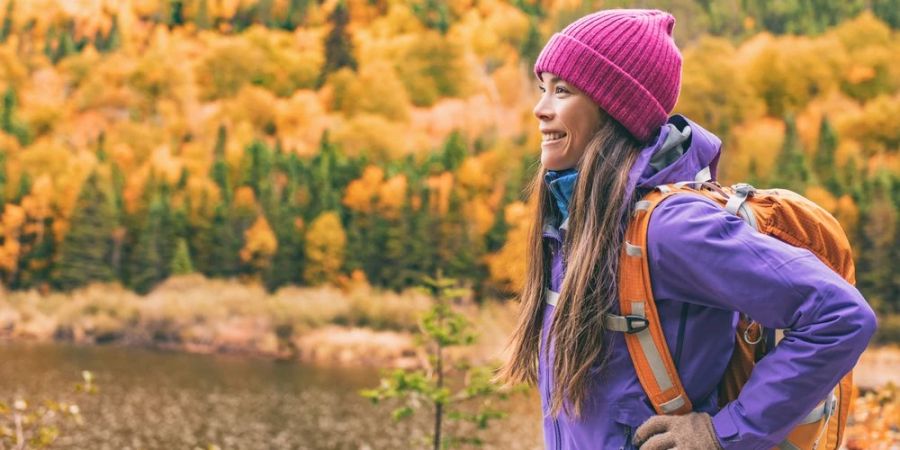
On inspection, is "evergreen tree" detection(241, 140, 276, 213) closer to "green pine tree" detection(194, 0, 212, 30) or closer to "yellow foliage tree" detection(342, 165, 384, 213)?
"yellow foliage tree" detection(342, 165, 384, 213)

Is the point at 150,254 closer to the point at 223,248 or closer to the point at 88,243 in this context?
the point at 88,243

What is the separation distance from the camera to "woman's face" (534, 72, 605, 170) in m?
1.98

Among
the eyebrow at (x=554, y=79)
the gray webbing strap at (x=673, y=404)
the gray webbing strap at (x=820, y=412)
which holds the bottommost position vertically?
the gray webbing strap at (x=820, y=412)

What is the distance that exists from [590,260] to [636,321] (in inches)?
5.6

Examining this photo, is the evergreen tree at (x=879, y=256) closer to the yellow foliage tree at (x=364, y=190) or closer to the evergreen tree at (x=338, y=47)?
the yellow foliage tree at (x=364, y=190)

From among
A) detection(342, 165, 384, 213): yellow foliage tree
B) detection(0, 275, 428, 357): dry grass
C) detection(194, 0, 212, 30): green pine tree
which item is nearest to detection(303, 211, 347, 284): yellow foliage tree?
detection(342, 165, 384, 213): yellow foliage tree

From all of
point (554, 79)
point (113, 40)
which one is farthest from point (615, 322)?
point (113, 40)

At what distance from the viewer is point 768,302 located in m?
1.67

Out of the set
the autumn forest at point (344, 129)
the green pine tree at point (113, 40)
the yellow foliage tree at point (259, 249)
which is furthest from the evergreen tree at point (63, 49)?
the yellow foliage tree at point (259, 249)

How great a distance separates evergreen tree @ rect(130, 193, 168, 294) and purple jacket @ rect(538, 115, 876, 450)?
5181 centimetres

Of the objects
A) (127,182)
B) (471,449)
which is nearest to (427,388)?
(471,449)

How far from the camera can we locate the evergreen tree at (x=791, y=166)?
56062 mm

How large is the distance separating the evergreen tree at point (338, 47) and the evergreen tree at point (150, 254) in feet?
174

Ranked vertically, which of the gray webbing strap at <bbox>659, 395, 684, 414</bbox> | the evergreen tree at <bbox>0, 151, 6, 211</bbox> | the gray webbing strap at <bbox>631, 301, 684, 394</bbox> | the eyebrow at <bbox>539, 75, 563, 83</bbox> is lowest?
the evergreen tree at <bbox>0, 151, 6, 211</bbox>
